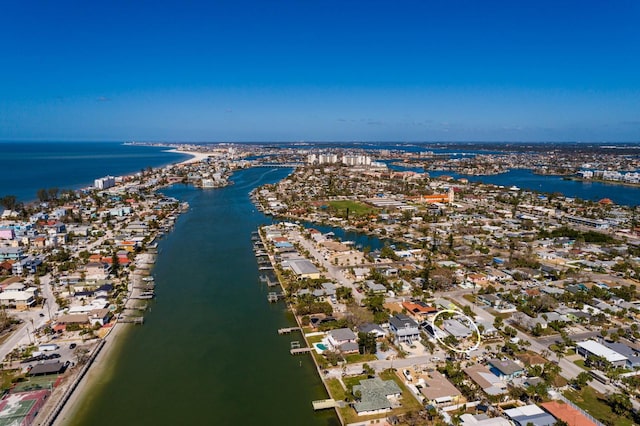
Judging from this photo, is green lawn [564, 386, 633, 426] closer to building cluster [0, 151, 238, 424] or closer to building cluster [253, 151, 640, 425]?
building cluster [253, 151, 640, 425]

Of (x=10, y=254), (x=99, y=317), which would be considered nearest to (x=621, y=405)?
(x=99, y=317)

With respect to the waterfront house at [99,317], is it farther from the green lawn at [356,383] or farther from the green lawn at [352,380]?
the green lawn at [352,380]

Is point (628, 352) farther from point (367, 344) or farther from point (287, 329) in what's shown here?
point (287, 329)

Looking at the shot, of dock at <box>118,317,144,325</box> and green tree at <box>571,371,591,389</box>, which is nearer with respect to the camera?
green tree at <box>571,371,591,389</box>

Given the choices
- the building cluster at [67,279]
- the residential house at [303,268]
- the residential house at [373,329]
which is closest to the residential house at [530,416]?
the residential house at [373,329]

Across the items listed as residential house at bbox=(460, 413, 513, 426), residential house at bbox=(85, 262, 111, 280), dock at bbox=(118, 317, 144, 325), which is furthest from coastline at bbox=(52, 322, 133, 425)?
residential house at bbox=(460, 413, 513, 426)
